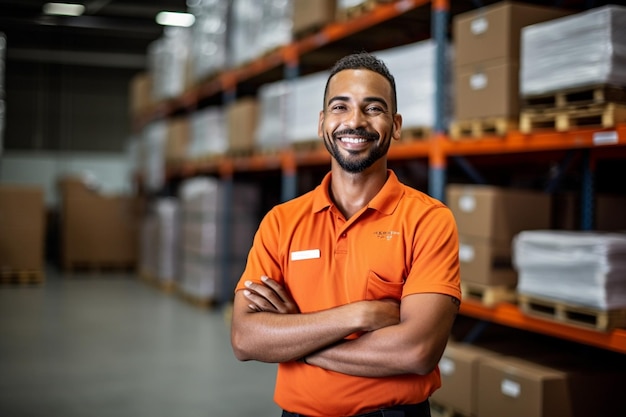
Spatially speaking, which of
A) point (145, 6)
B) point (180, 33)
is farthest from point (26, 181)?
point (180, 33)

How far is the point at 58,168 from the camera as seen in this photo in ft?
70.8

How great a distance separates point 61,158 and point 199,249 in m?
12.8

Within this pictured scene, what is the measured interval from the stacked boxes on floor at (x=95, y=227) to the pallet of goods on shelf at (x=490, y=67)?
10526 millimetres

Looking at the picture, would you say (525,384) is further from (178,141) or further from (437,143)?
(178,141)

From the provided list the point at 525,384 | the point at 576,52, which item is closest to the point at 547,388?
the point at 525,384

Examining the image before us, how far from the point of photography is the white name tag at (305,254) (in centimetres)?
268

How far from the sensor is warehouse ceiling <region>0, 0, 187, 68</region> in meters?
18.7

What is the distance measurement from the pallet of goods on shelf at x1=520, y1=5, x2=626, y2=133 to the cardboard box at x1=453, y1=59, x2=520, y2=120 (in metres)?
0.12

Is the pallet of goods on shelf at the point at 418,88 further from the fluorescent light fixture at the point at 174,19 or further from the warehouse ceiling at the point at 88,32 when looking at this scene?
the fluorescent light fixture at the point at 174,19

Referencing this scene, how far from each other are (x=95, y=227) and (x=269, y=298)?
41.3 feet

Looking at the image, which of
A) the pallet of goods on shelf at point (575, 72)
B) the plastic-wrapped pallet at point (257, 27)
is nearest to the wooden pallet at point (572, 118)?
the pallet of goods on shelf at point (575, 72)

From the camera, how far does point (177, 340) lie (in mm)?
8031

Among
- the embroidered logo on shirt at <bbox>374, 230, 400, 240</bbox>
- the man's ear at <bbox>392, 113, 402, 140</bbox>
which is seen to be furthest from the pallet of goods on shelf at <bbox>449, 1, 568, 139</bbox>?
the embroidered logo on shirt at <bbox>374, 230, 400, 240</bbox>

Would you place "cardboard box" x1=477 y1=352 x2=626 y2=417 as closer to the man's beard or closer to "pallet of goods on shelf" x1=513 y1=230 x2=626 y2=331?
"pallet of goods on shelf" x1=513 y1=230 x2=626 y2=331
